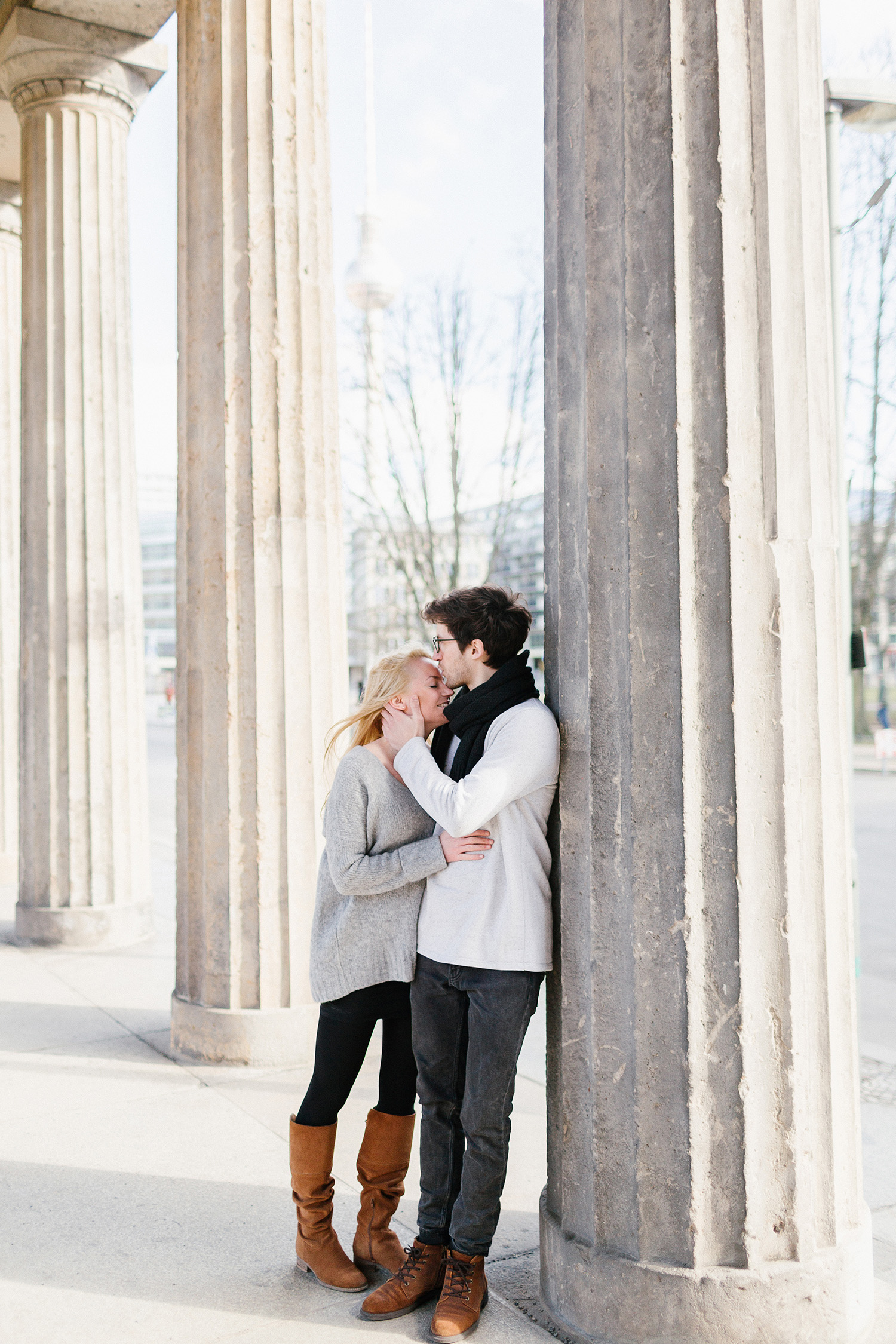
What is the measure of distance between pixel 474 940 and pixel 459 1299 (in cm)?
103

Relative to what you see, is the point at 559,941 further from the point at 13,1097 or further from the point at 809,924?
the point at 13,1097

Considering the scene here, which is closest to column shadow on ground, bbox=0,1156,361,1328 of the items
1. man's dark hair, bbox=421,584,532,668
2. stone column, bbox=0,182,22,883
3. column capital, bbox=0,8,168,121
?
man's dark hair, bbox=421,584,532,668

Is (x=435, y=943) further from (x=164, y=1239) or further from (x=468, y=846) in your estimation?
(x=164, y=1239)

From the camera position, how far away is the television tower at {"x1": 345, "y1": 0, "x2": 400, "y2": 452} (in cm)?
2648

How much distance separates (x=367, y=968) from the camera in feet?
11.6

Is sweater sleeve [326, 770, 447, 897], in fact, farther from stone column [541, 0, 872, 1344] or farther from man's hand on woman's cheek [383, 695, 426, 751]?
stone column [541, 0, 872, 1344]

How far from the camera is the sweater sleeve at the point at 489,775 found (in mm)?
3186

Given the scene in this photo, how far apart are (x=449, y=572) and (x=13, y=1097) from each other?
22434 mm

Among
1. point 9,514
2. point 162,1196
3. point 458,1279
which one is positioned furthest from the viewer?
point 9,514

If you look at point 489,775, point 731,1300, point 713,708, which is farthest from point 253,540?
point 731,1300

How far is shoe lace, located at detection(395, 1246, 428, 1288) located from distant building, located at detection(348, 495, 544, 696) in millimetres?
21798

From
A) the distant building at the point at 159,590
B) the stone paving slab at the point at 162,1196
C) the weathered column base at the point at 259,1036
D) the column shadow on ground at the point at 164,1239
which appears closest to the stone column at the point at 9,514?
the stone paving slab at the point at 162,1196

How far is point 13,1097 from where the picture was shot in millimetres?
5402

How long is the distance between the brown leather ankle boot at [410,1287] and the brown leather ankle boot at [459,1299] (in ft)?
0.21
